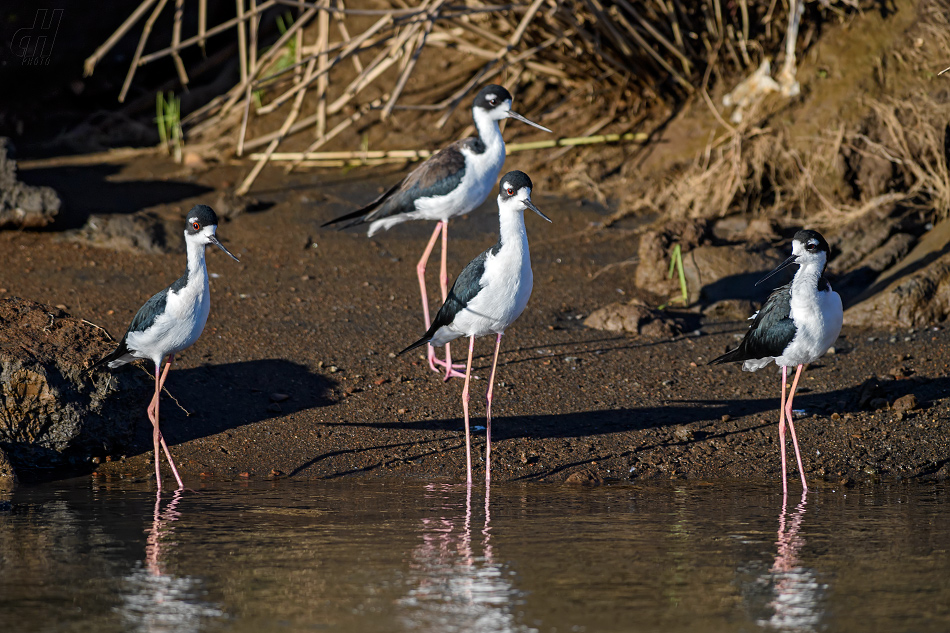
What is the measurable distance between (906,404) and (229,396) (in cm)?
393

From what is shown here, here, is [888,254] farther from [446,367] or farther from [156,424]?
[156,424]

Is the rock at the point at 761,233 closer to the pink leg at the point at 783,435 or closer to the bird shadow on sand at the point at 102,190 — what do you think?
the pink leg at the point at 783,435

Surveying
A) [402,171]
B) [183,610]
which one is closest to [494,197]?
[402,171]

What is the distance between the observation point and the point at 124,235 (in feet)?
28.1

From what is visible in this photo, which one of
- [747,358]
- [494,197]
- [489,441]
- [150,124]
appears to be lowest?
[489,441]

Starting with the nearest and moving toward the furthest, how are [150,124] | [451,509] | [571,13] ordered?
[451,509] < [571,13] < [150,124]

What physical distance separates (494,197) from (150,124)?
4279mm

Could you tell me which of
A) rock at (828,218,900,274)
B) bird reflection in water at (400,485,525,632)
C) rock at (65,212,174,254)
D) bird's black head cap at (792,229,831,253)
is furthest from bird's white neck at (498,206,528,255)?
rock at (65,212,174,254)

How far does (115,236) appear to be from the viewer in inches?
337

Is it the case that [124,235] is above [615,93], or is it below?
below

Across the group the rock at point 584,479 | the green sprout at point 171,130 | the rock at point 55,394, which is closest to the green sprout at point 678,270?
the rock at point 584,479

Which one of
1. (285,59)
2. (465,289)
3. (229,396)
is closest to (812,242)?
(465,289)

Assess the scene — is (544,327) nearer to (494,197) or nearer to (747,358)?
(747,358)

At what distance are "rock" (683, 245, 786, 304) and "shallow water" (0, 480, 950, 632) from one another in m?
2.67
